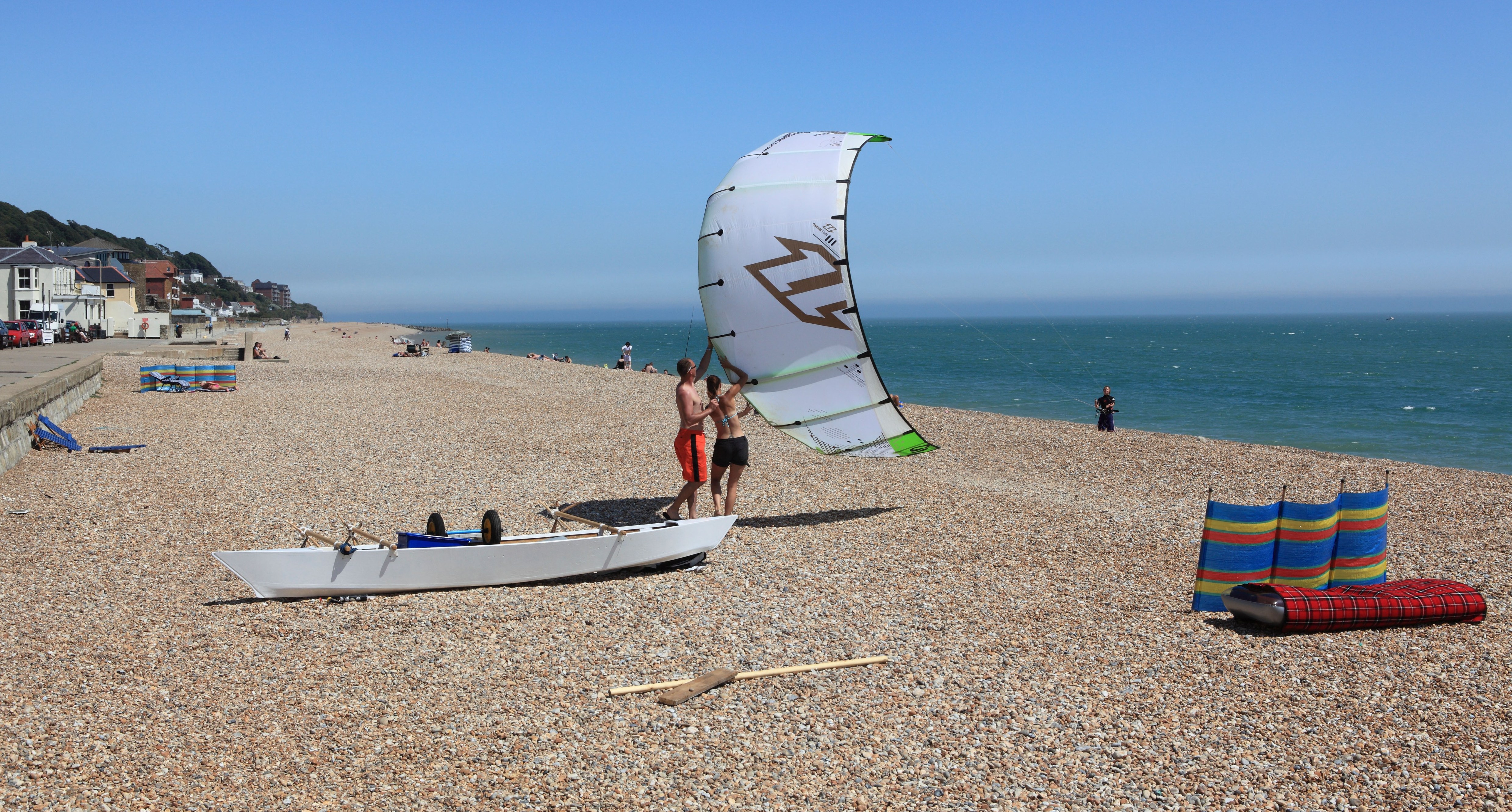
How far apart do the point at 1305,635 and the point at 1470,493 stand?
8470 millimetres

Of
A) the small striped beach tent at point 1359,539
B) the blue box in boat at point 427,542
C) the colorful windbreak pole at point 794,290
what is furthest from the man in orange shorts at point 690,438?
the small striped beach tent at point 1359,539

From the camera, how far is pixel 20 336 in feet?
110

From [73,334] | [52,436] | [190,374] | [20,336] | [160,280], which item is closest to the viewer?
[52,436]

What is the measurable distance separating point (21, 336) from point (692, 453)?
116ft

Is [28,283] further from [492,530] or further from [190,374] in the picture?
[492,530]

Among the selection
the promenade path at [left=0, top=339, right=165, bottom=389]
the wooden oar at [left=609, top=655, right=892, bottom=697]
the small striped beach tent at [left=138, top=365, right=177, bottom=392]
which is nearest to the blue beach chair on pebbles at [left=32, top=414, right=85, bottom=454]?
the promenade path at [left=0, top=339, right=165, bottom=389]

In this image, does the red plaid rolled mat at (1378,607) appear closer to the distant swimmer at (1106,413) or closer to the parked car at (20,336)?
the distant swimmer at (1106,413)

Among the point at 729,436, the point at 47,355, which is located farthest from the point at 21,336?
the point at 729,436

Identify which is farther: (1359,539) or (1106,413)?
(1106,413)

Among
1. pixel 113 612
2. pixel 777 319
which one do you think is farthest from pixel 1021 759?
pixel 113 612

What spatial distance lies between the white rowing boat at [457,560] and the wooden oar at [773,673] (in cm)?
211

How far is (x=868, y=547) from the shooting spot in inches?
371

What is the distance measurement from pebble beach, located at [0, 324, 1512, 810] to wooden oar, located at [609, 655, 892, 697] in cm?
9

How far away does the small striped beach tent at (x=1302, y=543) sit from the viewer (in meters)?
7.45
